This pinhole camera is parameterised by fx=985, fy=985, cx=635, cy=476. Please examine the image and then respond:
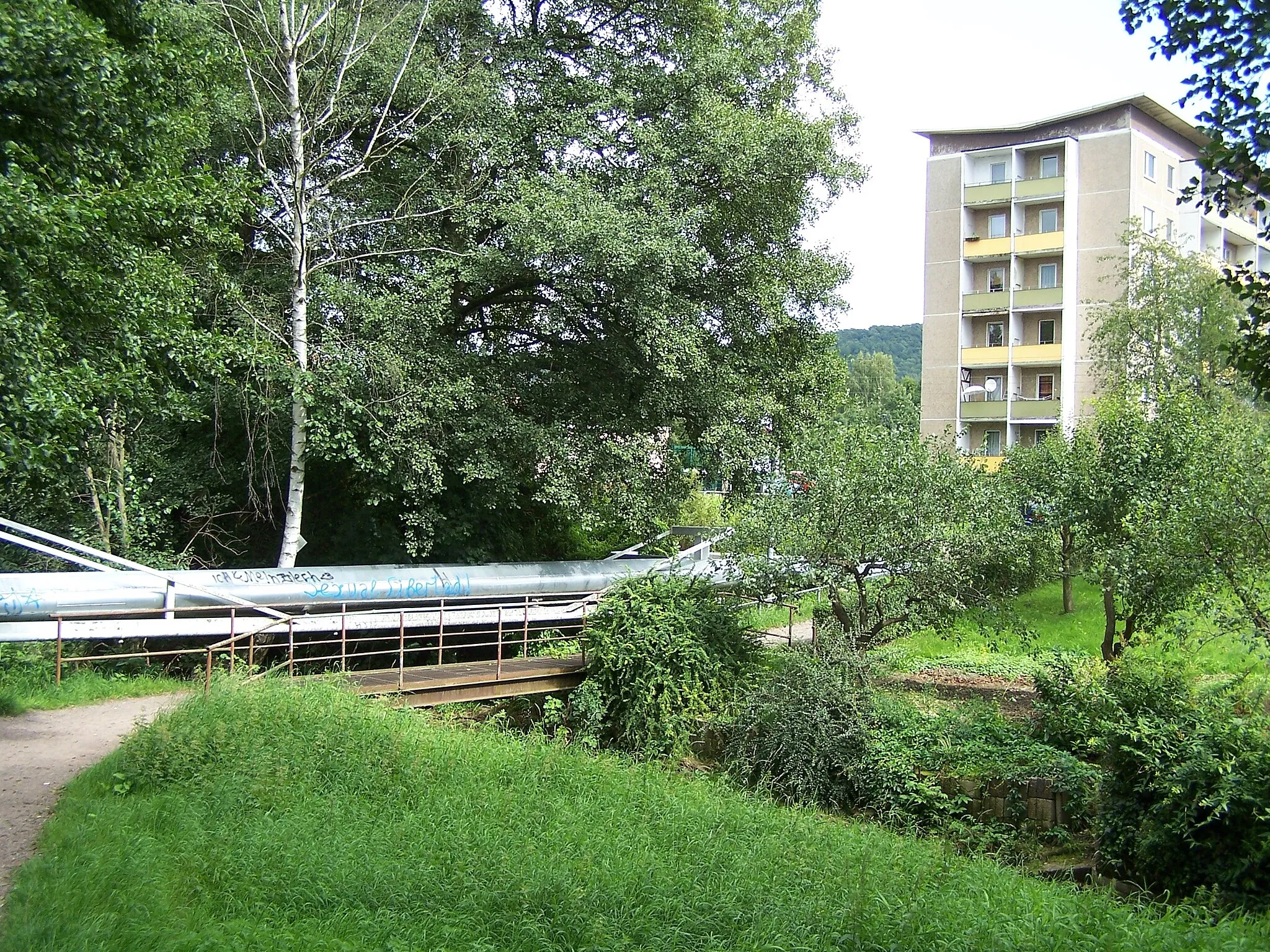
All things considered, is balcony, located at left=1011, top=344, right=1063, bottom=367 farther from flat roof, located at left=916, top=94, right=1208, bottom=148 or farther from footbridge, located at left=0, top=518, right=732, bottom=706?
footbridge, located at left=0, top=518, right=732, bottom=706

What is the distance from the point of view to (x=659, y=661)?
15062 millimetres

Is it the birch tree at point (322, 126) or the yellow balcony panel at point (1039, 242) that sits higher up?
the yellow balcony panel at point (1039, 242)

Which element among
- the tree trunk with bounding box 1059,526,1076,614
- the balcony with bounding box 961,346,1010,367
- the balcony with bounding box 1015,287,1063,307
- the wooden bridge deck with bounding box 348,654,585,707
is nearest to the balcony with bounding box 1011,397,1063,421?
the balcony with bounding box 961,346,1010,367

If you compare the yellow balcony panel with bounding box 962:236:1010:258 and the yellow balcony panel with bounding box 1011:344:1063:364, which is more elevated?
the yellow balcony panel with bounding box 962:236:1010:258

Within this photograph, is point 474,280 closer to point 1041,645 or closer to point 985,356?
point 1041,645

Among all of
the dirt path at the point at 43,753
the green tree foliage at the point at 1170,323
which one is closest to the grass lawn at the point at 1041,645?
the green tree foliage at the point at 1170,323

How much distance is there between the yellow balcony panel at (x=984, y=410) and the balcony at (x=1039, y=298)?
363 cm

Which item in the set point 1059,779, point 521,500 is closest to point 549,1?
point 521,500

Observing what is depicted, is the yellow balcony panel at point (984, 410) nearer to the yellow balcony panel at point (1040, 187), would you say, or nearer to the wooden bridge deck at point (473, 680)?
the yellow balcony panel at point (1040, 187)

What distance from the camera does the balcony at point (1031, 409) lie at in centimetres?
3491

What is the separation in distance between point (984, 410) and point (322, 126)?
2661 centimetres

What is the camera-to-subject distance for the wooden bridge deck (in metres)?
14.4

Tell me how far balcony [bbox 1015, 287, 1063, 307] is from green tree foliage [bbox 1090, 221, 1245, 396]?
799 centimetres

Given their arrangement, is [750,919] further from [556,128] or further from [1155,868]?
[556,128]
